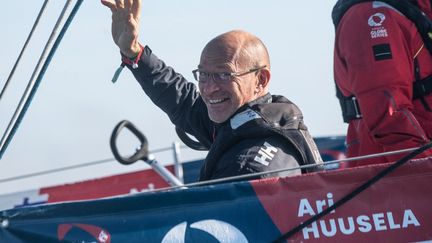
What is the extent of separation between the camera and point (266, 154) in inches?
155

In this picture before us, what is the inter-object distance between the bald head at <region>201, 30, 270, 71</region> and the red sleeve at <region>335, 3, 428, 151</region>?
0.39 m

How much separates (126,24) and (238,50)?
0.54 meters

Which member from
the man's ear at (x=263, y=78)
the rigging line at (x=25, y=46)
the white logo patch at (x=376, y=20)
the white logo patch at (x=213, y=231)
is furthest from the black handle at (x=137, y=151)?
the white logo patch at (x=213, y=231)

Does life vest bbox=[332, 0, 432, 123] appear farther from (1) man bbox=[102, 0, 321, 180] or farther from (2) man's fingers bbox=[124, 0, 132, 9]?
(2) man's fingers bbox=[124, 0, 132, 9]

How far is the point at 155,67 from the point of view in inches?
194

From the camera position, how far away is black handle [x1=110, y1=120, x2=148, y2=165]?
19.2ft

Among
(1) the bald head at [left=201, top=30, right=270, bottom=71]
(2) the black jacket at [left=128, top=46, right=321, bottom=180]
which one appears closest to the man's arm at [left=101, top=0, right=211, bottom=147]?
(2) the black jacket at [left=128, top=46, right=321, bottom=180]

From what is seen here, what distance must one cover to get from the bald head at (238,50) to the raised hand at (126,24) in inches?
14.8

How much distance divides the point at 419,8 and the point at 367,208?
47.8 inches

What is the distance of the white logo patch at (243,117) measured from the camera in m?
4.10

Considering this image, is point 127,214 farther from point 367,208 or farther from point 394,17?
point 394,17

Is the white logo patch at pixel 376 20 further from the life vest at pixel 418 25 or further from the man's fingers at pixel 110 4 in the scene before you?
the man's fingers at pixel 110 4

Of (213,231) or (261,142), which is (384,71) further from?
(213,231)

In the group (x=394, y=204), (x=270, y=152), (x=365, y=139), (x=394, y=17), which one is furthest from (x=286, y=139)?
(x=394, y=204)
